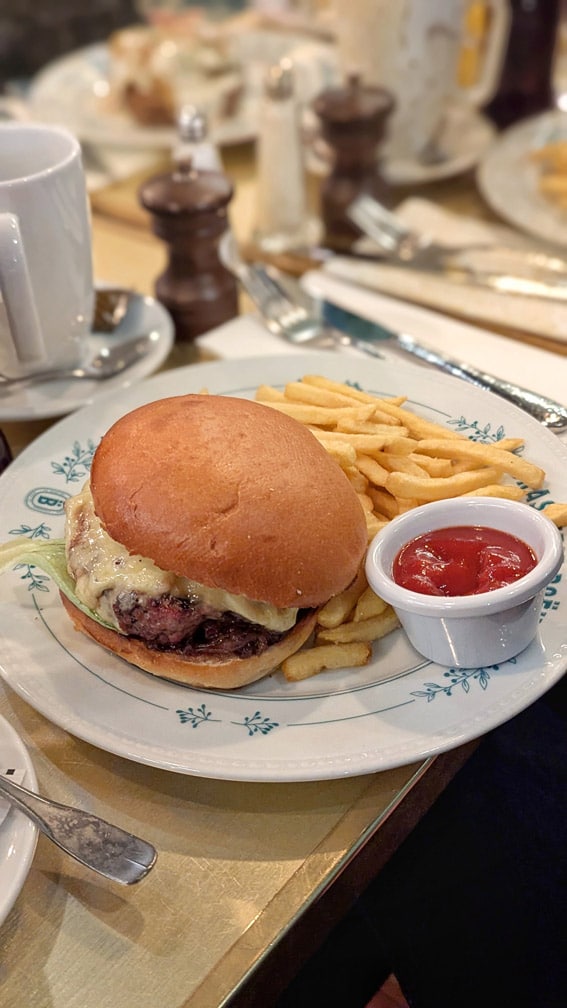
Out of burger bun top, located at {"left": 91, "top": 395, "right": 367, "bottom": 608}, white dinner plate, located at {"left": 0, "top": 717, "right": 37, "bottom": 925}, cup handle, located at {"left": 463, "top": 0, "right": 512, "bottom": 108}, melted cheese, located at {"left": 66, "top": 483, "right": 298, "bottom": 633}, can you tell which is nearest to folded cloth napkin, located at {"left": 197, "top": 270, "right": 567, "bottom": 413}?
burger bun top, located at {"left": 91, "top": 395, "right": 367, "bottom": 608}

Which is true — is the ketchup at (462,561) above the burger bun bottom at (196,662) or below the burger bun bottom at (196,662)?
above

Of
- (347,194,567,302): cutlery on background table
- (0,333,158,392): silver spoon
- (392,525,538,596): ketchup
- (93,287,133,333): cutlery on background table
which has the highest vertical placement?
(93,287,133,333): cutlery on background table

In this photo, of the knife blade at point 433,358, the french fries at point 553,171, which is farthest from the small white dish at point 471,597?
the french fries at point 553,171

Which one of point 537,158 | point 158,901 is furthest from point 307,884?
point 537,158

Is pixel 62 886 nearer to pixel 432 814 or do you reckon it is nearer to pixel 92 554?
pixel 92 554

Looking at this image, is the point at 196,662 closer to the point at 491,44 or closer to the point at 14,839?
the point at 14,839

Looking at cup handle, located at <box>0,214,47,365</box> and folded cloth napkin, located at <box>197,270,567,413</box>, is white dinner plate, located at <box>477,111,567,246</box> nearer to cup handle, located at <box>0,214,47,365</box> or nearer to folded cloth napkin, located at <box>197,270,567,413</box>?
folded cloth napkin, located at <box>197,270,567,413</box>

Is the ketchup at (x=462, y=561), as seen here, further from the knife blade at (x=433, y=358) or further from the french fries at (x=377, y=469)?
the knife blade at (x=433, y=358)
